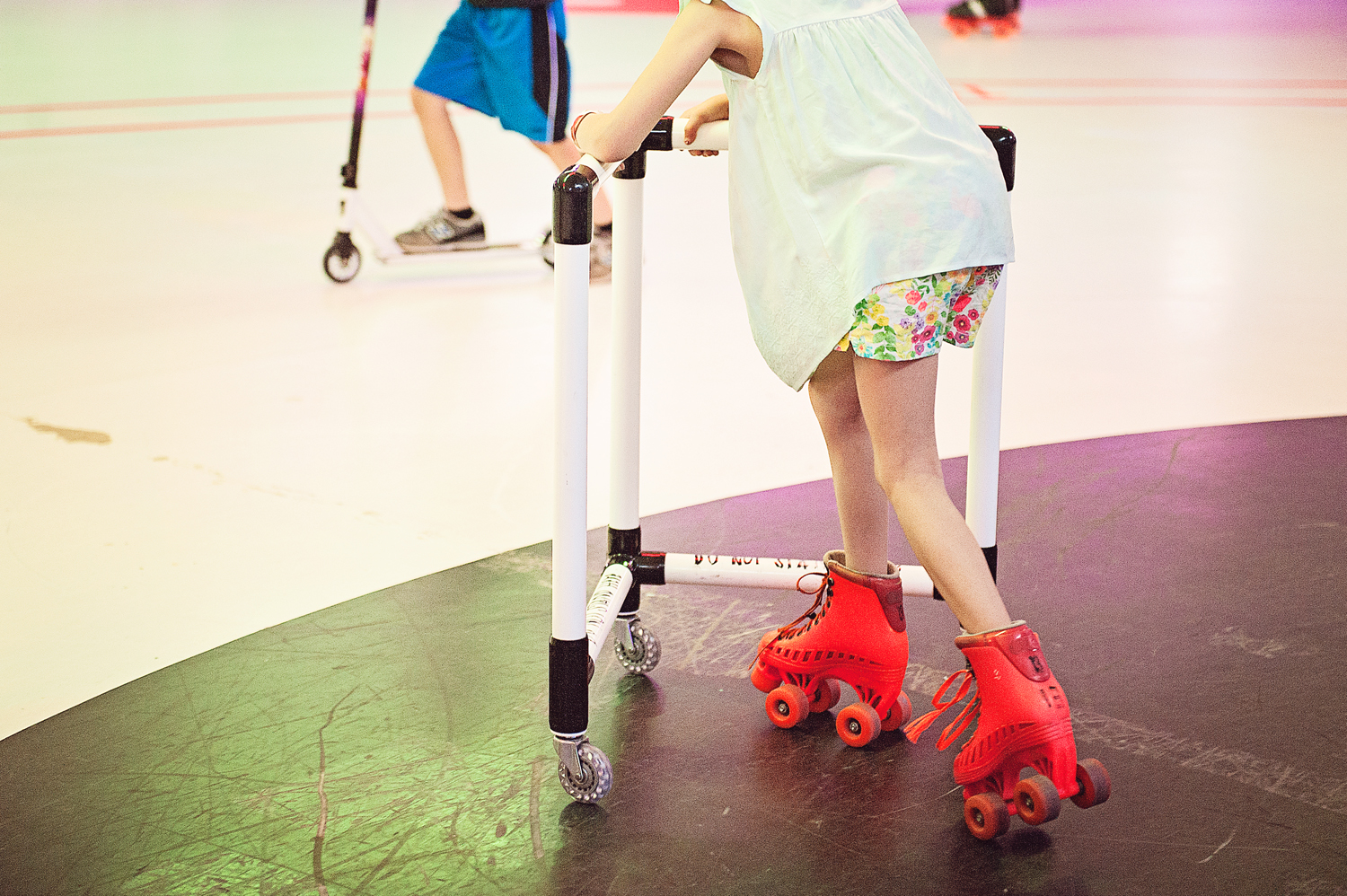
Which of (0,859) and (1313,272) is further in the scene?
(1313,272)

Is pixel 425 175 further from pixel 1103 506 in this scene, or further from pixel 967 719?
pixel 967 719

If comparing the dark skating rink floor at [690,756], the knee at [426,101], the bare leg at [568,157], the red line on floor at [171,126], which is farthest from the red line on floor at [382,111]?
the dark skating rink floor at [690,756]

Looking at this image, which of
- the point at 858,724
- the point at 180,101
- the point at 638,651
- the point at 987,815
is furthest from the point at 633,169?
the point at 180,101

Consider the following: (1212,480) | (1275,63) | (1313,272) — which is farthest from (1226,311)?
(1275,63)

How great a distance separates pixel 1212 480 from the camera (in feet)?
9.12

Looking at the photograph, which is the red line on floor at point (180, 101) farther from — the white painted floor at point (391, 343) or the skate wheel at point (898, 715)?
the skate wheel at point (898, 715)

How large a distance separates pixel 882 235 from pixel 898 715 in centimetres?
65

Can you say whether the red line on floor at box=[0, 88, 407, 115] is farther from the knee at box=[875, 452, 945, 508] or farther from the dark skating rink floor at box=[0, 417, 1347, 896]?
the knee at box=[875, 452, 945, 508]

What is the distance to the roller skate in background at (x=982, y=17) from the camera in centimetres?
1119

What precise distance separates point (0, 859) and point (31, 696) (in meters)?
0.42

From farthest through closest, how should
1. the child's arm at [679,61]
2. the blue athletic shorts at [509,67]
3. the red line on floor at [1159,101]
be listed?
the red line on floor at [1159,101], the blue athletic shorts at [509,67], the child's arm at [679,61]

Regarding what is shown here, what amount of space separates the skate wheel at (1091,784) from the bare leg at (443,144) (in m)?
3.03

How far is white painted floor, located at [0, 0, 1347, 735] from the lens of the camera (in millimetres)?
2479

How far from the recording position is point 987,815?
1.60 m
